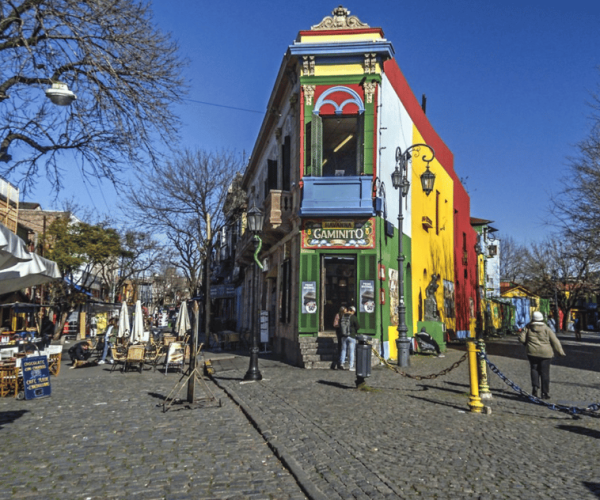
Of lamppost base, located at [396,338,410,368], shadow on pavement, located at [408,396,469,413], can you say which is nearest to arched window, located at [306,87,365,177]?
lamppost base, located at [396,338,410,368]

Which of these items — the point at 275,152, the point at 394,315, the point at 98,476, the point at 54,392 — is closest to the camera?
the point at 98,476

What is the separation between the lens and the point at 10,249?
18.4 feet

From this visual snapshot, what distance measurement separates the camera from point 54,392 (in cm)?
1209

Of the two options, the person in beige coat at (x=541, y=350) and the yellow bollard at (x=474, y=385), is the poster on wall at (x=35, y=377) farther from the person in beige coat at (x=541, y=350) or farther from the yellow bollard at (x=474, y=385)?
the person in beige coat at (x=541, y=350)

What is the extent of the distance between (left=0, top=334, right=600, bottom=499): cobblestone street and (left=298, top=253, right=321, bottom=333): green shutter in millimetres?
4479

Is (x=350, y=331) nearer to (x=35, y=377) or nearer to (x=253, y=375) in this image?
(x=253, y=375)

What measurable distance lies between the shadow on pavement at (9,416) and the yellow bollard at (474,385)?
7.00 meters

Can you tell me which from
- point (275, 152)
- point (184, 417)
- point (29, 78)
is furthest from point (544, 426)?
point (275, 152)

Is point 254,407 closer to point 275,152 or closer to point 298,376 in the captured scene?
point 298,376

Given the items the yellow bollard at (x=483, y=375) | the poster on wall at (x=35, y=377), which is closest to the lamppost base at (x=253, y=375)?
the poster on wall at (x=35, y=377)

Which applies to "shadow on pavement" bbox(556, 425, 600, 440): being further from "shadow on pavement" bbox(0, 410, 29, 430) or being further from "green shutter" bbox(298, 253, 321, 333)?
"green shutter" bbox(298, 253, 321, 333)

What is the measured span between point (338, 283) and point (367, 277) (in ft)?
5.12

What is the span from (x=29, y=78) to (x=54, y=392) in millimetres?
6300

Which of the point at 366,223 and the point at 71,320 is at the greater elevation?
the point at 366,223
